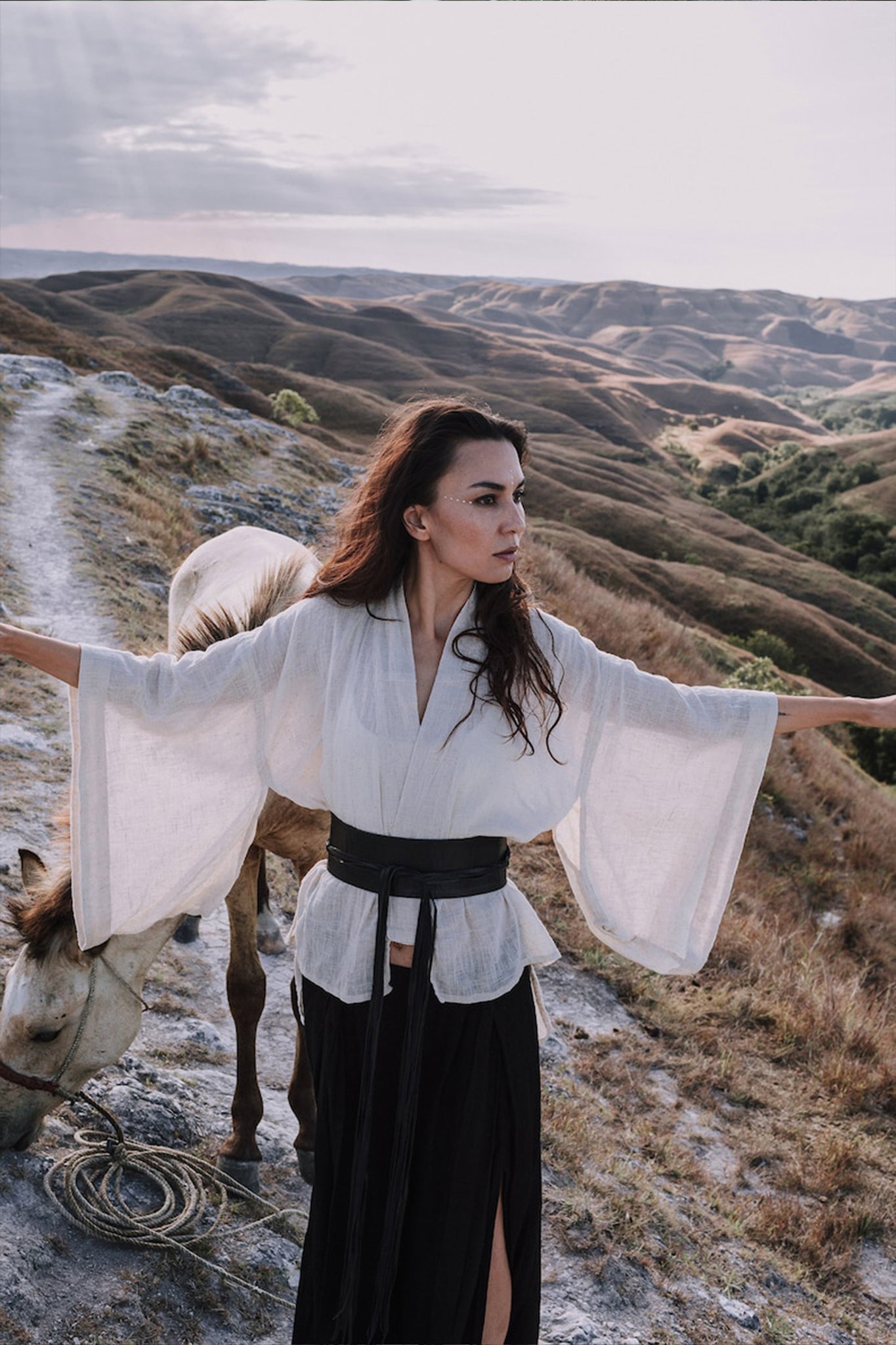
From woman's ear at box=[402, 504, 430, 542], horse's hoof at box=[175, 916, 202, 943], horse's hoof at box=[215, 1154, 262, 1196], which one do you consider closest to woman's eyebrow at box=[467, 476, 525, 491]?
woman's ear at box=[402, 504, 430, 542]

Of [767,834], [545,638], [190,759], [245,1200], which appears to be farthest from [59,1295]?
[767,834]

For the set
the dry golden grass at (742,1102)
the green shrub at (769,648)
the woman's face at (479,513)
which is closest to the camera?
the woman's face at (479,513)

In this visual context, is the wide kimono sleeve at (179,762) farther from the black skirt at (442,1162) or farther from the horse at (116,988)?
the black skirt at (442,1162)

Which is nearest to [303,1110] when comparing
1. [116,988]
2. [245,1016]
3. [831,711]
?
[245,1016]

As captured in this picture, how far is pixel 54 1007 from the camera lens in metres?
2.98

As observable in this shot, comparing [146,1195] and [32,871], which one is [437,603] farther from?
[146,1195]

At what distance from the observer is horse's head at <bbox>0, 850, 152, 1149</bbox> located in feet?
9.74

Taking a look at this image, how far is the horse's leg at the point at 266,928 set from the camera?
18.0ft

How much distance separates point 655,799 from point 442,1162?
1131 mm

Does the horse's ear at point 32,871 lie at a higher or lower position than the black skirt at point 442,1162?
higher

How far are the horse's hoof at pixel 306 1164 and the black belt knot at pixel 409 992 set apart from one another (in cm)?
122

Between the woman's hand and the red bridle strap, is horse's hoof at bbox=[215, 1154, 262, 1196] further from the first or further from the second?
the woman's hand

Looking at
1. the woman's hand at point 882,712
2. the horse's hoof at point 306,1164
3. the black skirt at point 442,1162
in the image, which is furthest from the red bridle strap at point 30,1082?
the woman's hand at point 882,712

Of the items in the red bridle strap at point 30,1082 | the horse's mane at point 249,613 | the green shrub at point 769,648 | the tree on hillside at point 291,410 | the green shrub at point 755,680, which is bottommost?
the green shrub at point 769,648
